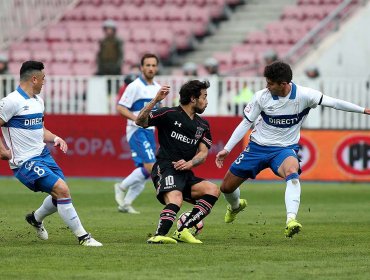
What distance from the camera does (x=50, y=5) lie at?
33.4 m

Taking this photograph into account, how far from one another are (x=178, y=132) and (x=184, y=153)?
25 cm

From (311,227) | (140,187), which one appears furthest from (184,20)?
(311,227)

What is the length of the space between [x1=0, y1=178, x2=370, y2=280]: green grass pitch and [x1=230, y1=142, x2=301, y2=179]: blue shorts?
74cm

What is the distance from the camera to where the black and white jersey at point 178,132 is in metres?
12.5

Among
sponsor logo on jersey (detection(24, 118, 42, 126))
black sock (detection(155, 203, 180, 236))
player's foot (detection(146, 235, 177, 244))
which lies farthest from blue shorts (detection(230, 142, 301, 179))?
sponsor logo on jersey (detection(24, 118, 42, 126))

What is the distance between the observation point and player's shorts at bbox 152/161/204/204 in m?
12.5

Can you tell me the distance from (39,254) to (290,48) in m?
19.4

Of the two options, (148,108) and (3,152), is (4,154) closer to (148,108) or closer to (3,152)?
(3,152)

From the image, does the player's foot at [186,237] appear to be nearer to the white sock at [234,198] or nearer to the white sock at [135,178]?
the white sock at [234,198]

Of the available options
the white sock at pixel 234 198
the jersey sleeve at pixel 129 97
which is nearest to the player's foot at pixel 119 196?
the jersey sleeve at pixel 129 97

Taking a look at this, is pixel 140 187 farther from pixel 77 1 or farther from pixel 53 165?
pixel 77 1

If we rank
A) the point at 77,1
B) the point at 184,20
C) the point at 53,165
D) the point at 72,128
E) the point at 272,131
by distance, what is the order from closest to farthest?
the point at 53,165
the point at 272,131
the point at 72,128
the point at 184,20
the point at 77,1

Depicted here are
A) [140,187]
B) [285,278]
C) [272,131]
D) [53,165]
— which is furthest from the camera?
[140,187]

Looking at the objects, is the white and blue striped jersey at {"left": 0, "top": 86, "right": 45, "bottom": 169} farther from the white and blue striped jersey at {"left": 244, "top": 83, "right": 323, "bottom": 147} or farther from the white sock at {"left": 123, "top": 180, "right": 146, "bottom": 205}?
the white sock at {"left": 123, "top": 180, "right": 146, "bottom": 205}
